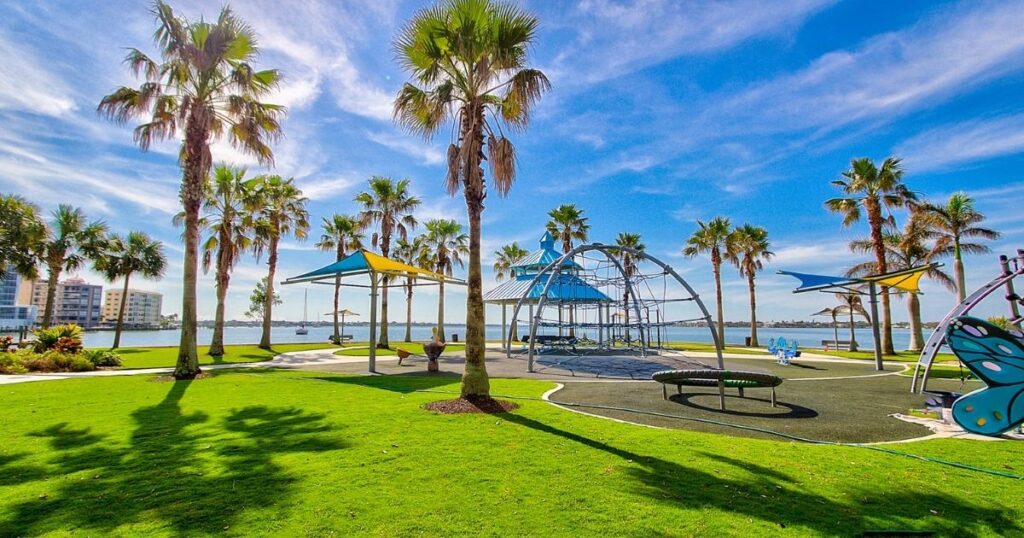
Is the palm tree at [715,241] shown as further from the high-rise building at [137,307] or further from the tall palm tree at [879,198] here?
the high-rise building at [137,307]

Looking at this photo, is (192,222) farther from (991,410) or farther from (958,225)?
(958,225)

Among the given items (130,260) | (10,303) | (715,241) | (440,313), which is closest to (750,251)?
(715,241)

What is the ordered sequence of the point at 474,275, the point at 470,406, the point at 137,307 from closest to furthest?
1. the point at 470,406
2. the point at 474,275
3. the point at 137,307

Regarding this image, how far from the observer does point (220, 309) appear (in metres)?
22.8

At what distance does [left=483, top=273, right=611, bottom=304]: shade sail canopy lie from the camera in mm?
25531

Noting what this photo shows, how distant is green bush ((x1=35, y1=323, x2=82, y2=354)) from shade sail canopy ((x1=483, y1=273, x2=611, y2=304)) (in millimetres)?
19142

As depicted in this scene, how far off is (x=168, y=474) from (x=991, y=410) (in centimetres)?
1120

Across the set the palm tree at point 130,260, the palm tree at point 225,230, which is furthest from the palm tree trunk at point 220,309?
the palm tree at point 130,260

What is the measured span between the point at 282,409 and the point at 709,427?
8.19 metres

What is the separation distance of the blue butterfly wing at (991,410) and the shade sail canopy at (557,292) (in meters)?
17.9

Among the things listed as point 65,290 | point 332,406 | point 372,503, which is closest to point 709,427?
point 372,503

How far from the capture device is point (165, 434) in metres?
7.00

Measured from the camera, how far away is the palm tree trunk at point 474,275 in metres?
9.21

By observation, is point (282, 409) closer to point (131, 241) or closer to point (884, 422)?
point (884, 422)
